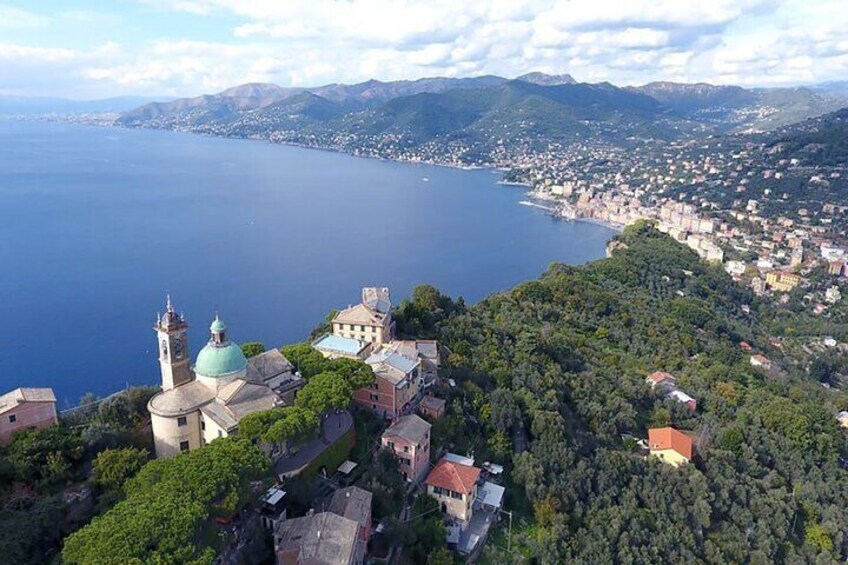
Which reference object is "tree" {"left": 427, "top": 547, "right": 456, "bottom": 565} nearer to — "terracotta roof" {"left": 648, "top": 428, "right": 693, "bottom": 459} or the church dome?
the church dome

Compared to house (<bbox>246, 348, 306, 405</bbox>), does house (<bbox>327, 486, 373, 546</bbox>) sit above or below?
below

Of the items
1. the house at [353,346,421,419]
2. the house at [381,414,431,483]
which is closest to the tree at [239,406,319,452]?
the house at [381,414,431,483]

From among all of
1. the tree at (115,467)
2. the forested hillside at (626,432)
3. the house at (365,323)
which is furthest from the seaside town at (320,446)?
the house at (365,323)

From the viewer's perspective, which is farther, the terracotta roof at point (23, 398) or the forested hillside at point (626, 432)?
the forested hillside at point (626, 432)

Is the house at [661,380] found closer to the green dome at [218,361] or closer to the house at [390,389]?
the house at [390,389]

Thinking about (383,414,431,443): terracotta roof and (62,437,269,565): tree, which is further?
(383,414,431,443): terracotta roof

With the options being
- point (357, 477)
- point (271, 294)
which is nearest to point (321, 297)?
point (271, 294)

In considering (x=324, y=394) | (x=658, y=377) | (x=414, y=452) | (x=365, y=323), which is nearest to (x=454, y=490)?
(x=414, y=452)

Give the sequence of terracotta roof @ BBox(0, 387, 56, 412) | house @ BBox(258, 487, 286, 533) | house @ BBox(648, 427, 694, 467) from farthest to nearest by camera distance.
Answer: house @ BBox(648, 427, 694, 467)
terracotta roof @ BBox(0, 387, 56, 412)
house @ BBox(258, 487, 286, 533)
